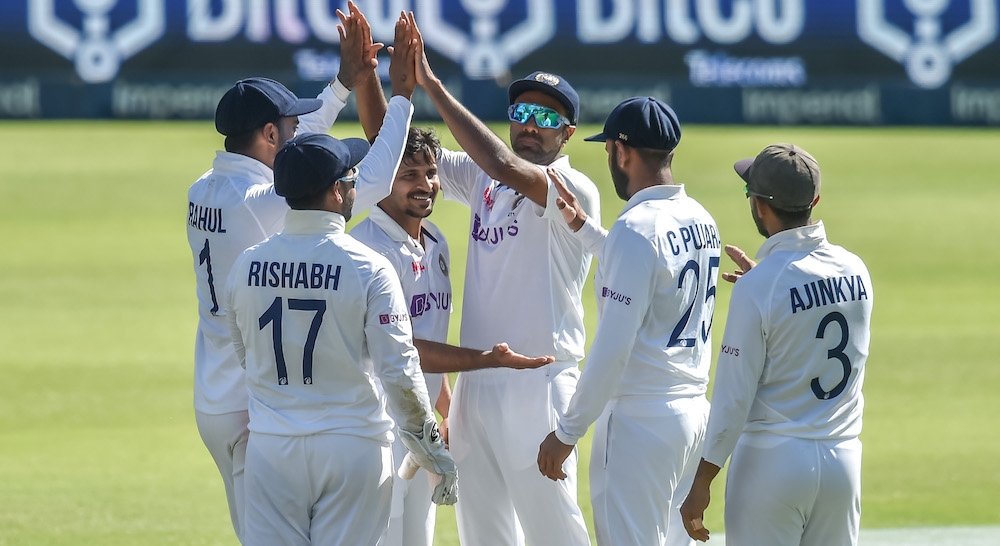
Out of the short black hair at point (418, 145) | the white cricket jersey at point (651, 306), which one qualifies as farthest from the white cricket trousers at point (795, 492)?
the short black hair at point (418, 145)

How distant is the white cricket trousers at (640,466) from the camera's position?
4.64m

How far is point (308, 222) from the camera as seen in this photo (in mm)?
4234

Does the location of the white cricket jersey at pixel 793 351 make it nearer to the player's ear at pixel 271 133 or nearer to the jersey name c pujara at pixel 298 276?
the jersey name c pujara at pixel 298 276

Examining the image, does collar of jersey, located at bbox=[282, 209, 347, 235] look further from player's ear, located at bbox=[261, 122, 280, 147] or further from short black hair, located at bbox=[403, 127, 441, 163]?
short black hair, located at bbox=[403, 127, 441, 163]

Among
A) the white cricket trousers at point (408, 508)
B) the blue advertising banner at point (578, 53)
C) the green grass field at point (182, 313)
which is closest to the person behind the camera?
the white cricket trousers at point (408, 508)

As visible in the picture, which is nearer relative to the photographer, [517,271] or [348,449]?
[348,449]

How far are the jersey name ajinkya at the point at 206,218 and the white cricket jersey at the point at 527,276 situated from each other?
3.64ft

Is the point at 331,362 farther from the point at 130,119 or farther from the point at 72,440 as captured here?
the point at 130,119

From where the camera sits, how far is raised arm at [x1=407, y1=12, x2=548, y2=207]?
4.91 metres

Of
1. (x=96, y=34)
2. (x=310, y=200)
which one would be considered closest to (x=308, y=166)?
(x=310, y=200)

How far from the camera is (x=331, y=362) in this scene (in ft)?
13.6

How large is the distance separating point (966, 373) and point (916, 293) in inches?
124

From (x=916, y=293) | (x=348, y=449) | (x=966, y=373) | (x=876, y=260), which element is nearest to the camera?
(x=348, y=449)

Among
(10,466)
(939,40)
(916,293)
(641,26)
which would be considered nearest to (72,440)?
(10,466)
